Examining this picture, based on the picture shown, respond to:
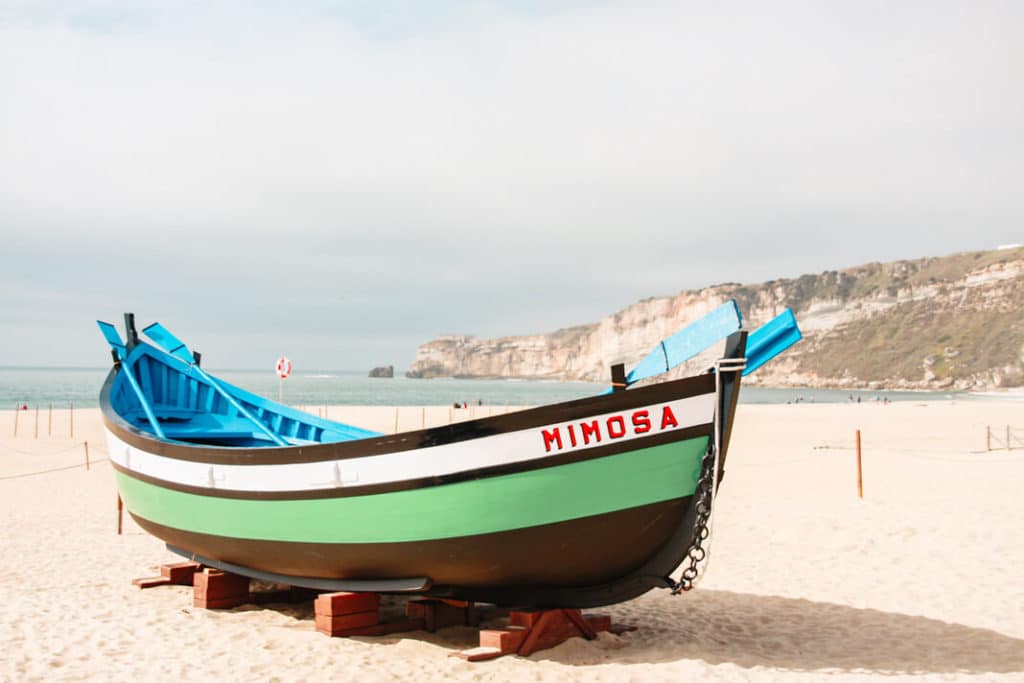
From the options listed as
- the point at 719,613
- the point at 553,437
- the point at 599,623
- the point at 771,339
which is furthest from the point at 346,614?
the point at 771,339

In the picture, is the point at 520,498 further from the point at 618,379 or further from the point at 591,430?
the point at 618,379

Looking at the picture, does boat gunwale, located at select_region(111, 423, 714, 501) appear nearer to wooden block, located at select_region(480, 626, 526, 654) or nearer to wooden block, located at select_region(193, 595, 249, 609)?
wooden block, located at select_region(480, 626, 526, 654)

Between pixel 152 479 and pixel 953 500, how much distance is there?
37.2 feet

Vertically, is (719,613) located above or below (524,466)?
below

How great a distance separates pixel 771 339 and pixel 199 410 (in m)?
7.30

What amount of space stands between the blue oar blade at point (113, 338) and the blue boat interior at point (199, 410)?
9 cm

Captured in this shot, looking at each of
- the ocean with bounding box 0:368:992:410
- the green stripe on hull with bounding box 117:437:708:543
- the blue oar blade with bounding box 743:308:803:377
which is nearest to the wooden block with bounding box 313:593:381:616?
the green stripe on hull with bounding box 117:437:708:543

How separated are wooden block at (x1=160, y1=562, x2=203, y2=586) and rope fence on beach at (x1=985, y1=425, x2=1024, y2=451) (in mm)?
19192

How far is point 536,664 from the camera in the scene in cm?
544

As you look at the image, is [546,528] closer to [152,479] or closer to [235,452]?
[235,452]

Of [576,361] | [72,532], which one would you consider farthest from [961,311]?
[72,532]

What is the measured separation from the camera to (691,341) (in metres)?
5.41

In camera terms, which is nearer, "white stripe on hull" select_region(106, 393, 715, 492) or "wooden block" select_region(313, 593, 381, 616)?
"white stripe on hull" select_region(106, 393, 715, 492)

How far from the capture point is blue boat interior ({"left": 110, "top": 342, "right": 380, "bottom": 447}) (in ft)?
30.2
